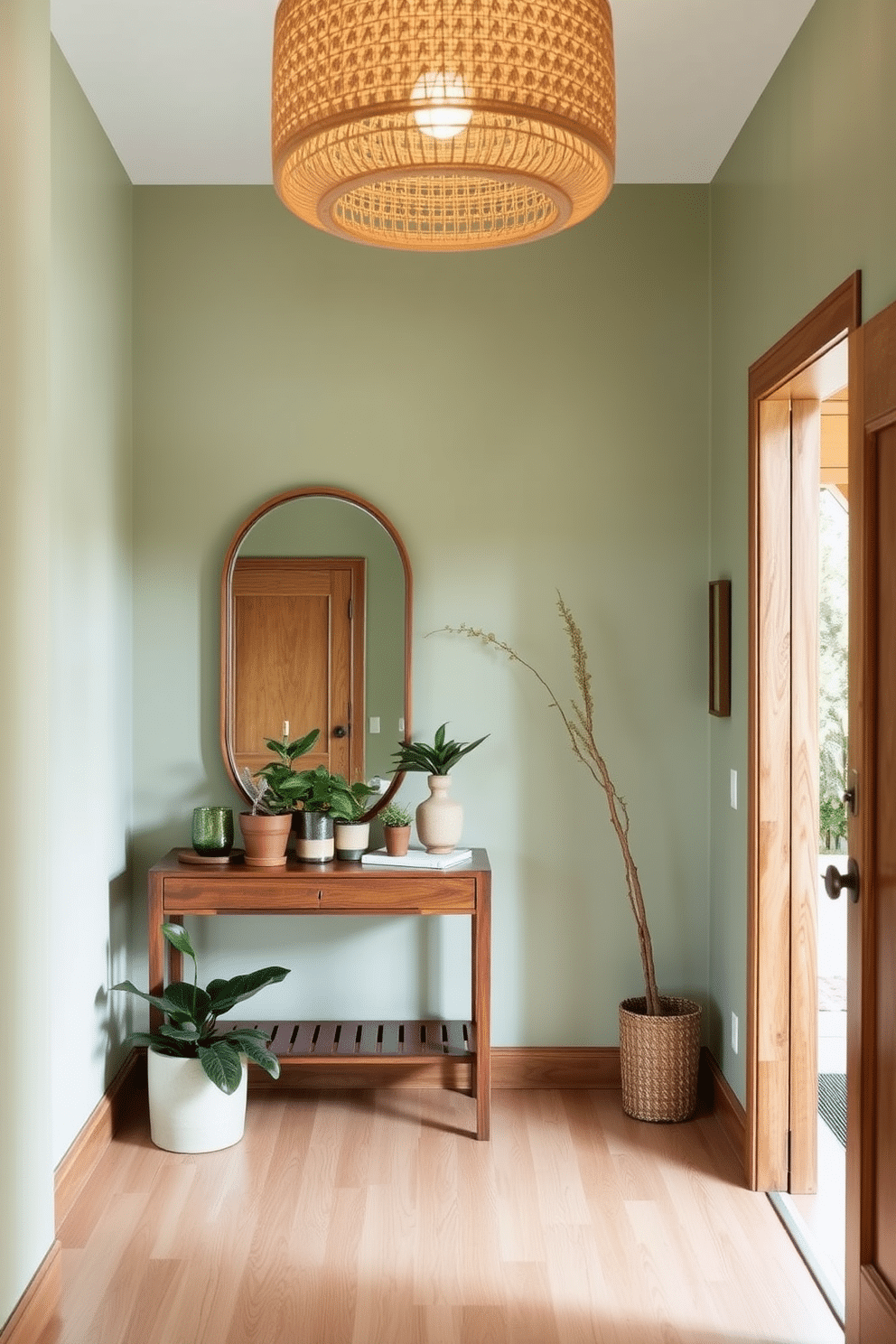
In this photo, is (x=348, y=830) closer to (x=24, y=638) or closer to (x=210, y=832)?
(x=210, y=832)

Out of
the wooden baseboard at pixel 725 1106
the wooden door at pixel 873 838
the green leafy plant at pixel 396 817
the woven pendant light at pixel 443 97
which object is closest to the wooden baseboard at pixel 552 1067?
the wooden baseboard at pixel 725 1106

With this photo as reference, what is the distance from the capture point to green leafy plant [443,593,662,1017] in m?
3.57

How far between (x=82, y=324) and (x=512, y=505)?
4.52ft

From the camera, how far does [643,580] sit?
381cm

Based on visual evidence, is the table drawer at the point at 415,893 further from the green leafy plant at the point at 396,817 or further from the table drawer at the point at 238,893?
the green leafy plant at the point at 396,817

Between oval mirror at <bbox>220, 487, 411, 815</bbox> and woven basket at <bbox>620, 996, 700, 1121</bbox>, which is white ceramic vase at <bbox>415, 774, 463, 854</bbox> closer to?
oval mirror at <bbox>220, 487, 411, 815</bbox>

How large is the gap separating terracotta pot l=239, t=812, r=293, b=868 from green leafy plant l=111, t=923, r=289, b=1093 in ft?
0.96

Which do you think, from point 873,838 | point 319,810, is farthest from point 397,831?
point 873,838

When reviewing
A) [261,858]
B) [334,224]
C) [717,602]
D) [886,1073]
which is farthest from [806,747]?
[334,224]

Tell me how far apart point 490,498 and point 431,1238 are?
2.12 metres

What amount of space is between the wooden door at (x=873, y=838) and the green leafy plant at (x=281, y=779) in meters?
1.78

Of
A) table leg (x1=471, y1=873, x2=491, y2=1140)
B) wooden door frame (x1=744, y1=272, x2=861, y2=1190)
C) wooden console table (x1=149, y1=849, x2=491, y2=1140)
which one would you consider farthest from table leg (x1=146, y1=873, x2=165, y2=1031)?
wooden door frame (x1=744, y1=272, x2=861, y2=1190)

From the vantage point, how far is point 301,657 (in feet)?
12.3

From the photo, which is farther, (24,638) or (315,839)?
(315,839)
